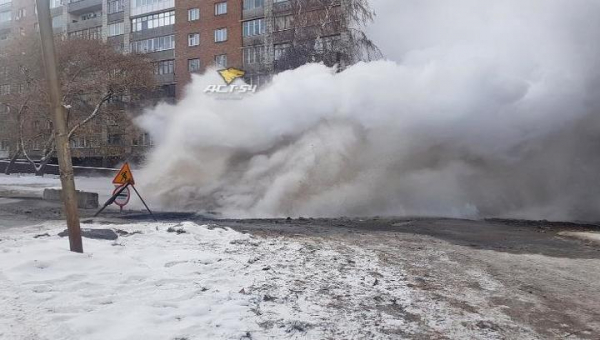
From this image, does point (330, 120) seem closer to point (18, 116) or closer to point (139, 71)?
point (139, 71)

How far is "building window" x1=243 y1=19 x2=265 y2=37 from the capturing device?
127ft

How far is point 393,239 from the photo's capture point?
8219 mm

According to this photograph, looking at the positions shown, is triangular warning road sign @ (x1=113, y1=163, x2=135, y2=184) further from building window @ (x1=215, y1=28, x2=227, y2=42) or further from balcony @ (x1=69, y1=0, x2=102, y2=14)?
balcony @ (x1=69, y1=0, x2=102, y2=14)

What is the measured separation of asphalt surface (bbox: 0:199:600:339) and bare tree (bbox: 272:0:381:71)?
43.2 ft

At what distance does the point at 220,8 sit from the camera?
A: 4134 cm

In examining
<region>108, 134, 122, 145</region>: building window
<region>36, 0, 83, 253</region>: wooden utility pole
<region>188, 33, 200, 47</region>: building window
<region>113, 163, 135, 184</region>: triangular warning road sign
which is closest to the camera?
<region>36, 0, 83, 253</region>: wooden utility pole

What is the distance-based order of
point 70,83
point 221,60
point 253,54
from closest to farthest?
1. point 70,83
2. point 253,54
3. point 221,60

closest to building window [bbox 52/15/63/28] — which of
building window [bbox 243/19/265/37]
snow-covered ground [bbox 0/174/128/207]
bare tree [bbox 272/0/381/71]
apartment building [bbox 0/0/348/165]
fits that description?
apartment building [bbox 0/0/348/165]

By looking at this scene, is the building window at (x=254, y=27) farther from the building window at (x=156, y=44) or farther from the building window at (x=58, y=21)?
the building window at (x=58, y=21)

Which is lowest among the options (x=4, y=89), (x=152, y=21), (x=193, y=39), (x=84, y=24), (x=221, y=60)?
(x=4, y=89)

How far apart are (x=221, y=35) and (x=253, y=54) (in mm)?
4259

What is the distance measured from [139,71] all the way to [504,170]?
927 inches

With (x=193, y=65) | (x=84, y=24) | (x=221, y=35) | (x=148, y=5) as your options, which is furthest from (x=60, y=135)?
(x=84, y=24)

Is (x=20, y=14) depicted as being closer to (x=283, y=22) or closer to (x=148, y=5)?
(x=148, y=5)
